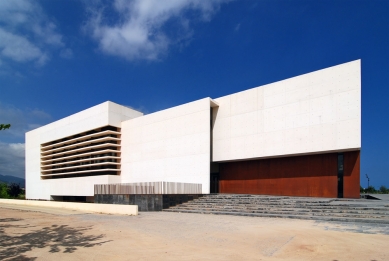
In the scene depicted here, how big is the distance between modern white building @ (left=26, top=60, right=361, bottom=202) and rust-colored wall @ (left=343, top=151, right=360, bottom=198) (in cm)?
6

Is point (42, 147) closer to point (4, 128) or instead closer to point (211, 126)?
point (211, 126)

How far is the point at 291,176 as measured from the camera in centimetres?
2073

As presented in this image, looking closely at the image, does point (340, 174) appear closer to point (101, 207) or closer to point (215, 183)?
point (215, 183)

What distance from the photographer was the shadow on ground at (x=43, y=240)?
6.92 metres

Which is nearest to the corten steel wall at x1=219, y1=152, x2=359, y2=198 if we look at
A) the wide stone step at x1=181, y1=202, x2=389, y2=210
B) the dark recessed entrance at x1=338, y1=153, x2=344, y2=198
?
the dark recessed entrance at x1=338, y1=153, x2=344, y2=198

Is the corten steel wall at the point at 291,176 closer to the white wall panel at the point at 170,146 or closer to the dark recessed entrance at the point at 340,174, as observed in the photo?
the dark recessed entrance at the point at 340,174

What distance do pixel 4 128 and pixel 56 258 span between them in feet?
22.1

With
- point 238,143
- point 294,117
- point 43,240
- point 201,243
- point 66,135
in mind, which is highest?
point 294,117

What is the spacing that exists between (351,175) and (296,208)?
634 cm

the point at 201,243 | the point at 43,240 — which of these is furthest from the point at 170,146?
the point at 201,243

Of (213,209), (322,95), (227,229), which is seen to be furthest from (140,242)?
(322,95)

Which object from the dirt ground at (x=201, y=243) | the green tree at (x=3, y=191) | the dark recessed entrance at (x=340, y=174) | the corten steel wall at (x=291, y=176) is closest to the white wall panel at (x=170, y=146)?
the corten steel wall at (x=291, y=176)

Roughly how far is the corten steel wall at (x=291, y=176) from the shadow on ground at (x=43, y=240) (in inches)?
603

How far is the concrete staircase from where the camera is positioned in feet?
38.8
